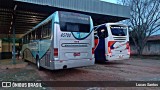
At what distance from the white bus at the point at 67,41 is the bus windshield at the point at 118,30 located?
173 inches

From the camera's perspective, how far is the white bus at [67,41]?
9555 millimetres

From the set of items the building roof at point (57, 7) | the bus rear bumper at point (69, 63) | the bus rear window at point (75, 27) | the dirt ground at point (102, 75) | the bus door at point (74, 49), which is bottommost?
the dirt ground at point (102, 75)

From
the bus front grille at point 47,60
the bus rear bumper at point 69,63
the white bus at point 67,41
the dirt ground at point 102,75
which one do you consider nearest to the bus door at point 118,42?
the dirt ground at point 102,75

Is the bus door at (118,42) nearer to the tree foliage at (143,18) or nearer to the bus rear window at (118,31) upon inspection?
the bus rear window at (118,31)

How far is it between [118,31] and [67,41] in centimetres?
647

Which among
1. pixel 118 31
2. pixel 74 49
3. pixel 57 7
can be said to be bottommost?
pixel 74 49

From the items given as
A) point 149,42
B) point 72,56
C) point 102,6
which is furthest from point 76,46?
point 149,42

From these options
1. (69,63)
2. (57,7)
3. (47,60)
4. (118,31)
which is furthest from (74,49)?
(57,7)

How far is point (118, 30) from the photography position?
596 inches

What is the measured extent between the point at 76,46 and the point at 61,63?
125 centimetres

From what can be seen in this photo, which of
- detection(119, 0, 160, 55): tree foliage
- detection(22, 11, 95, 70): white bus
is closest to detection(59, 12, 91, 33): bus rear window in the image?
detection(22, 11, 95, 70): white bus

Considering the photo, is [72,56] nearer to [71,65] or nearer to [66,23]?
[71,65]

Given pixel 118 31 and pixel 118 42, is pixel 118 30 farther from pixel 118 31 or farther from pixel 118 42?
pixel 118 42

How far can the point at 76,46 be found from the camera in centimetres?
1019
